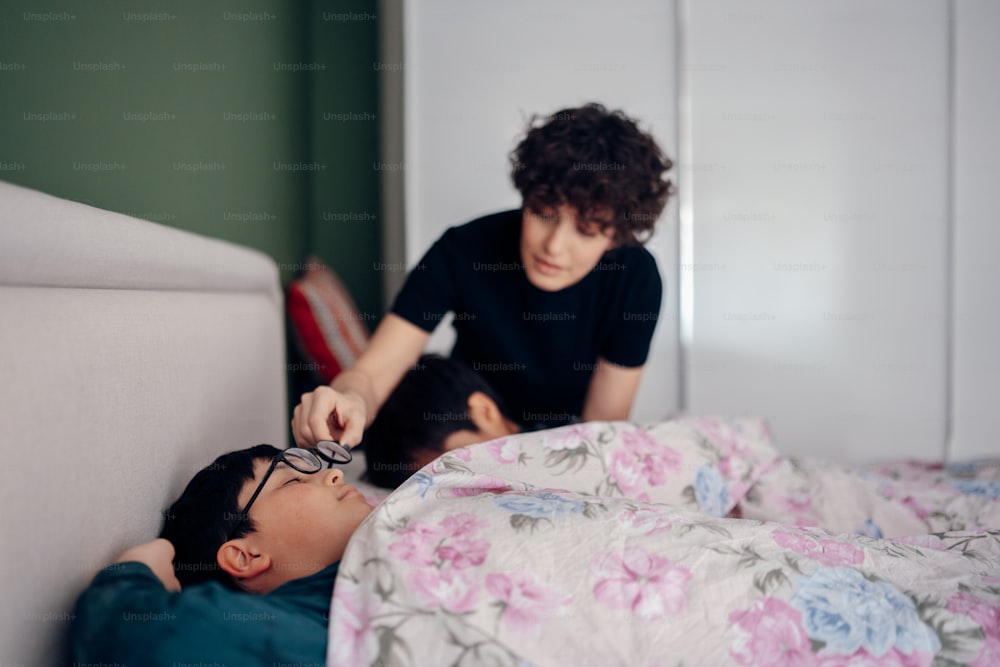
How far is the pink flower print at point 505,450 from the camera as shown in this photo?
1.03 metres

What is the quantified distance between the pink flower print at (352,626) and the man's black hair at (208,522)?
21cm

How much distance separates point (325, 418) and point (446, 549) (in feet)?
1.13

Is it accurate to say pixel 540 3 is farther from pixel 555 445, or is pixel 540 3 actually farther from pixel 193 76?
pixel 555 445

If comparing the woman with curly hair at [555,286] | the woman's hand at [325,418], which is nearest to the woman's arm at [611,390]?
the woman with curly hair at [555,286]

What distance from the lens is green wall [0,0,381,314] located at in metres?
1.01

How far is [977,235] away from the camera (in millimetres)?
2760

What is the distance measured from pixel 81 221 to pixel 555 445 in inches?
27.6

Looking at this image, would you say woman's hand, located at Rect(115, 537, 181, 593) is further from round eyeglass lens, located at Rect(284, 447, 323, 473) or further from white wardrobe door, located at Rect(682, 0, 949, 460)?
white wardrobe door, located at Rect(682, 0, 949, 460)

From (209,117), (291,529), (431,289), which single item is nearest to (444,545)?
(291,529)

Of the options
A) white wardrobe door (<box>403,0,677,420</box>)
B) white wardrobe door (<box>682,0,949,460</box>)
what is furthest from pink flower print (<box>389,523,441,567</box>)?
white wardrobe door (<box>682,0,949,460</box>)

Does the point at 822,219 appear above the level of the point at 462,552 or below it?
above

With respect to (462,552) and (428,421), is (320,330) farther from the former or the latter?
(462,552)

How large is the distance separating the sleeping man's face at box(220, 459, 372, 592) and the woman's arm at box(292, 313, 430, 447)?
0.39ft

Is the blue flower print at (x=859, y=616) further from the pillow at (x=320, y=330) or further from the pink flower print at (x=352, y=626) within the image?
the pillow at (x=320, y=330)
